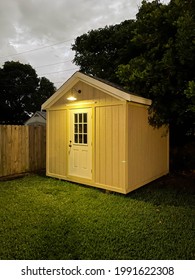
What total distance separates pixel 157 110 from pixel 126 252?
411 cm

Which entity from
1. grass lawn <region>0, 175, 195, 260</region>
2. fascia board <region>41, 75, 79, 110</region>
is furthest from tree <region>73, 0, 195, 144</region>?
grass lawn <region>0, 175, 195, 260</region>

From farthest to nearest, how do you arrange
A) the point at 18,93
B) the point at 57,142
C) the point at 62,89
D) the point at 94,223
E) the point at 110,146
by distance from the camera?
the point at 18,93 < the point at 57,142 < the point at 62,89 < the point at 110,146 < the point at 94,223

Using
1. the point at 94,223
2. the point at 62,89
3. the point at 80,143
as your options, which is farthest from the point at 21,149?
the point at 94,223

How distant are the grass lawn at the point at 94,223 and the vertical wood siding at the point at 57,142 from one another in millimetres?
972

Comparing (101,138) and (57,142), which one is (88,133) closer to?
(101,138)

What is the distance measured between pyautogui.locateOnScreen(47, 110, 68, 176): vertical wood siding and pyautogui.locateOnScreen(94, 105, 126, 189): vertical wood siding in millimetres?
1326

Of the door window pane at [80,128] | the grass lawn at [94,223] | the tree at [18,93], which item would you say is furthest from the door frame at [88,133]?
the tree at [18,93]

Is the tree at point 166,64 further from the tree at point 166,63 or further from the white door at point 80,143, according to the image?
the white door at point 80,143

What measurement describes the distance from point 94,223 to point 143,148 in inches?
111

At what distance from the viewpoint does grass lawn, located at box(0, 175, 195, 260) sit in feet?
9.38

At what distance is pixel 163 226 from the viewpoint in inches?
143

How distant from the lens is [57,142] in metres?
6.77

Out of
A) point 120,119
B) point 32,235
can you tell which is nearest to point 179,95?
point 120,119
